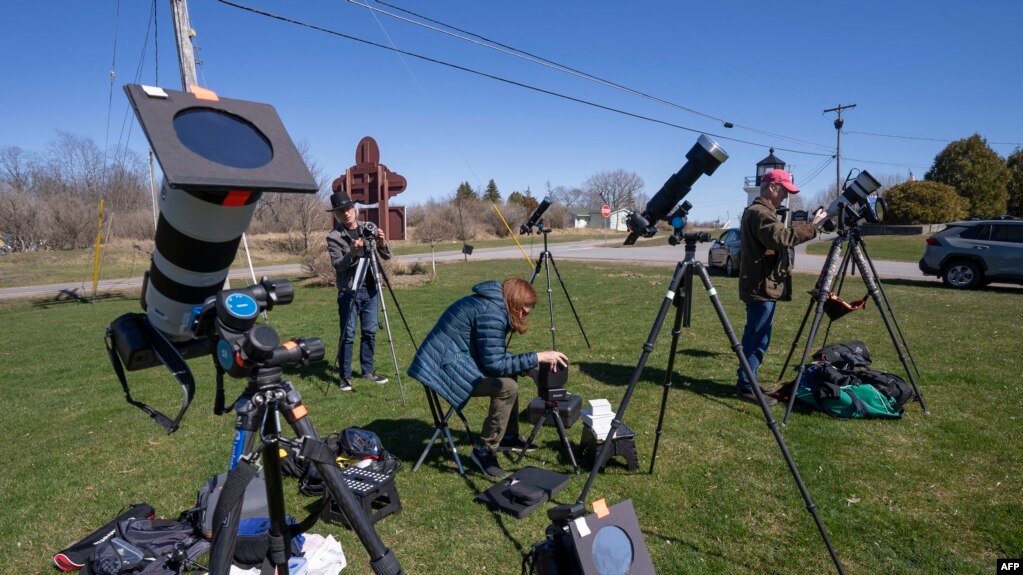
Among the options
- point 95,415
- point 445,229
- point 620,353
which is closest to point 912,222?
point 445,229

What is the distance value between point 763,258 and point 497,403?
115 inches

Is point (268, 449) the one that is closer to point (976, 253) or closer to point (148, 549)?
point (148, 549)

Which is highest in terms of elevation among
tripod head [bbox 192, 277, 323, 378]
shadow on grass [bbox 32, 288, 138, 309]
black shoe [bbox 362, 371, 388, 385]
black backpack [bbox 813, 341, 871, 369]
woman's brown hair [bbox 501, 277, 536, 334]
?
tripod head [bbox 192, 277, 323, 378]

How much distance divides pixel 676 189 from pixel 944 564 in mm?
2391

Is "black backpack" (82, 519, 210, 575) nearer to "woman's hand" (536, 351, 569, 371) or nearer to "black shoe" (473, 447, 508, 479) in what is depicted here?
"black shoe" (473, 447, 508, 479)

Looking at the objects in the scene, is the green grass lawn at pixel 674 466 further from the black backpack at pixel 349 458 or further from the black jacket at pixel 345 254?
the black jacket at pixel 345 254

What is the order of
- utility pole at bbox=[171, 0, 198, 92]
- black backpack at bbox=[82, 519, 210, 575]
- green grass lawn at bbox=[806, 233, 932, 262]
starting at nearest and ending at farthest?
black backpack at bbox=[82, 519, 210, 575]
utility pole at bbox=[171, 0, 198, 92]
green grass lawn at bbox=[806, 233, 932, 262]

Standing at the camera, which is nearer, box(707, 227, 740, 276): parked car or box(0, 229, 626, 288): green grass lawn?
box(707, 227, 740, 276): parked car

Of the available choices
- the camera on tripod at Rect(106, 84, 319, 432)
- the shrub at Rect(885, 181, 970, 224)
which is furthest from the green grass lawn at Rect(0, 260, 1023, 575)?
the shrub at Rect(885, 181, 970, 224)

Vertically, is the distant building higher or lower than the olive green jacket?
higher

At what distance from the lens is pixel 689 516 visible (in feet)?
11.1

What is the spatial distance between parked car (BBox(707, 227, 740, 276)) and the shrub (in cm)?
2231

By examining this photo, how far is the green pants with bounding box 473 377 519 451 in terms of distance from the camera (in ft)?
12.6

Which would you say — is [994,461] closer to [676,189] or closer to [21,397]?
[676,189]
